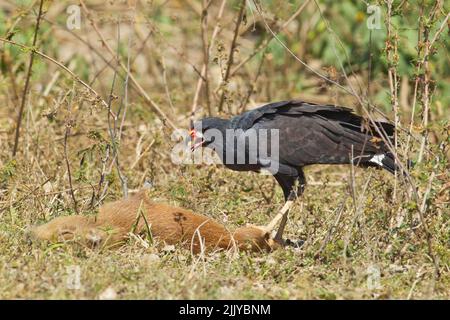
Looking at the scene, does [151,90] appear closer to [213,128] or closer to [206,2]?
[206,2]

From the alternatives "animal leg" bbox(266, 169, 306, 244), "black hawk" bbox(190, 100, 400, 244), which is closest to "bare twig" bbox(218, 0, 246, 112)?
"black hawk" bbox(190, 100, 400, 244)

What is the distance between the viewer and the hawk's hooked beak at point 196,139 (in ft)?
23.7

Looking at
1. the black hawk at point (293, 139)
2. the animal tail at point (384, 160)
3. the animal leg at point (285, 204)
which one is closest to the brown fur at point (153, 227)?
the animal leg at point (285, 204)

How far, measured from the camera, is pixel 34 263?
209 inches

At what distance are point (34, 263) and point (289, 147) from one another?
2.46 meters

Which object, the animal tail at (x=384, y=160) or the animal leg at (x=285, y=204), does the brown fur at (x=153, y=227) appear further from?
the animal tail at (x=384, y=160)

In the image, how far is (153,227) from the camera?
233 inches

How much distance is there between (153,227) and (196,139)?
1.52 metres

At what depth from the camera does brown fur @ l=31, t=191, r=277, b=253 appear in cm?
574

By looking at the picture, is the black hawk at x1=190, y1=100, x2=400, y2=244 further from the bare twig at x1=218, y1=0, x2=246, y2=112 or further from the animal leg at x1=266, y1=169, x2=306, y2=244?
the bare twig at x1=218, y1=0, x2=246, y2=112

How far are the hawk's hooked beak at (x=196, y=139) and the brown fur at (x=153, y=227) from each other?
127 centimetres

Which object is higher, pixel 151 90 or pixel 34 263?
pixel 151 90

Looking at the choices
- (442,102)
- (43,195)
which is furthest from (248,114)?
(442,102)

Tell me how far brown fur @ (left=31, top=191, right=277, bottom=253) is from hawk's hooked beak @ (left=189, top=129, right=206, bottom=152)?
50.0 inches
